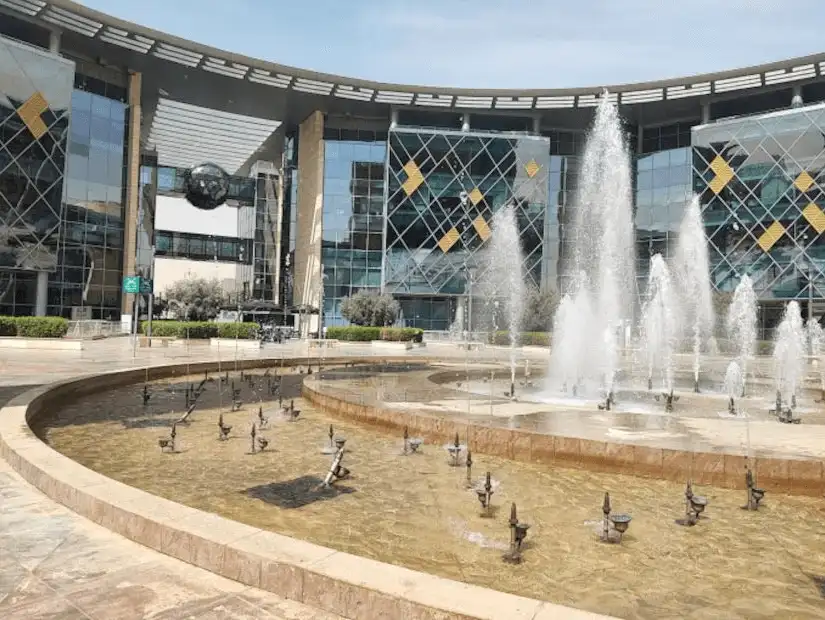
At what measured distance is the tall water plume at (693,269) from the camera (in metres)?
45.9

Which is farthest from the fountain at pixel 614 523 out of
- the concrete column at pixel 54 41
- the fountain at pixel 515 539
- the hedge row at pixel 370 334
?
the concrete column at pixel 54 41

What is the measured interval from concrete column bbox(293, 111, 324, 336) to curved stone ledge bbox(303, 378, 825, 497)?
39860mm

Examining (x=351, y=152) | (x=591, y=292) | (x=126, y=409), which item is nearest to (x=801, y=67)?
(x=591, y=292)

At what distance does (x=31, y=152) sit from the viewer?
119 ft

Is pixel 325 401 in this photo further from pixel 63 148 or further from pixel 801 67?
pixel 801 67

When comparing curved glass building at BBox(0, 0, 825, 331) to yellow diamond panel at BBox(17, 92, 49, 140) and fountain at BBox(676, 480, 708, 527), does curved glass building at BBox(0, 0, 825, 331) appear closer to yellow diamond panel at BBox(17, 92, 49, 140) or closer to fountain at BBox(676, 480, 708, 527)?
yellow diamond panel at BBox(17, 92, 49, 140)

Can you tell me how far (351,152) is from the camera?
1997 inches

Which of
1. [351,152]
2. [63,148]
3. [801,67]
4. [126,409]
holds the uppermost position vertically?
[801,67]

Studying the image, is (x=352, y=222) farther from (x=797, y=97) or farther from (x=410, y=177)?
(x=797, y=97)

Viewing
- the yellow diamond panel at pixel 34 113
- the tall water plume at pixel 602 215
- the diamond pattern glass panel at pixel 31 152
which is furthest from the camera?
the tall water plume at pixel 602 215

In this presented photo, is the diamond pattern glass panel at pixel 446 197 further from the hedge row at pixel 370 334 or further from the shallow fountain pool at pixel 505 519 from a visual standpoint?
the shallow fountain pool at pixel 505 519

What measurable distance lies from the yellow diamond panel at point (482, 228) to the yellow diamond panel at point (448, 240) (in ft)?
5.71

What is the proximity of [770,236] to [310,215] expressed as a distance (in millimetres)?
34038

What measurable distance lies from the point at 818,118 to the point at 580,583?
48058 mm
